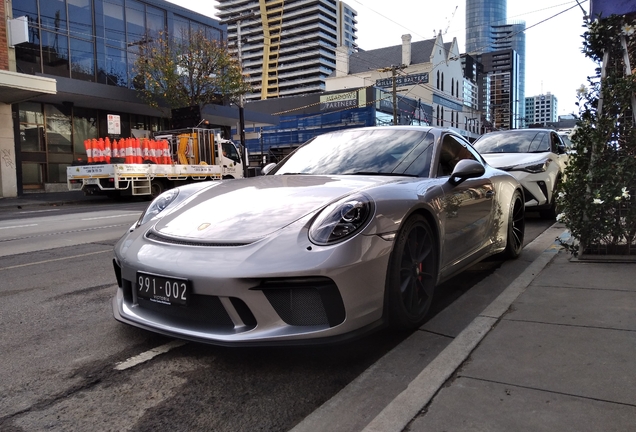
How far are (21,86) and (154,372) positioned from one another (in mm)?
20337

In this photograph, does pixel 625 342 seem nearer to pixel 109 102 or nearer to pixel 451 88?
pixel 109 102

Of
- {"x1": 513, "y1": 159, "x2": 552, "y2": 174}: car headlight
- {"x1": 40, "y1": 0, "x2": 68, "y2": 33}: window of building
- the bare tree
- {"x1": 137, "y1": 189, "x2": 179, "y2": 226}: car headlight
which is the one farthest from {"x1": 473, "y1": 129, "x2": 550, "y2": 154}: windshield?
{"x1": 40, "y1": 0, "x2": 68, "y2": 33}: window of building

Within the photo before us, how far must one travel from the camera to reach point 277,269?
2.49 metres

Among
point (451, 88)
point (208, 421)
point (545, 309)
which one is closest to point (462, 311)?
point (545, 309)

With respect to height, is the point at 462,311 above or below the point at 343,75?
below

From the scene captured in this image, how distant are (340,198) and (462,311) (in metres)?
1.41

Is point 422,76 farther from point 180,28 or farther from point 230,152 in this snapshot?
point 230,152

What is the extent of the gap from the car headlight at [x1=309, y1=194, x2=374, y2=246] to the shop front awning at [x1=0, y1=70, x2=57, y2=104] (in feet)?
66.5

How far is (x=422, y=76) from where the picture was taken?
63.2 metres

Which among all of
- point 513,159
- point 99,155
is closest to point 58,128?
point 99,155

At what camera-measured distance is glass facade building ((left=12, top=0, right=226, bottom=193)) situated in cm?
2397

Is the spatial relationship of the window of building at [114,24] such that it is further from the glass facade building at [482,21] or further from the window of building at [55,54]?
the glass facade building at [482,21]

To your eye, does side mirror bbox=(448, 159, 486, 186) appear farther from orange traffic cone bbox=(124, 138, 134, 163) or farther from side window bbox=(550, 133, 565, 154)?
orange traffic cone bbox=(124, 138, 134, 163)

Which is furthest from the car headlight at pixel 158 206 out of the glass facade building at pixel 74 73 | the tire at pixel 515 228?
the glass facade building at pixel 74 73
